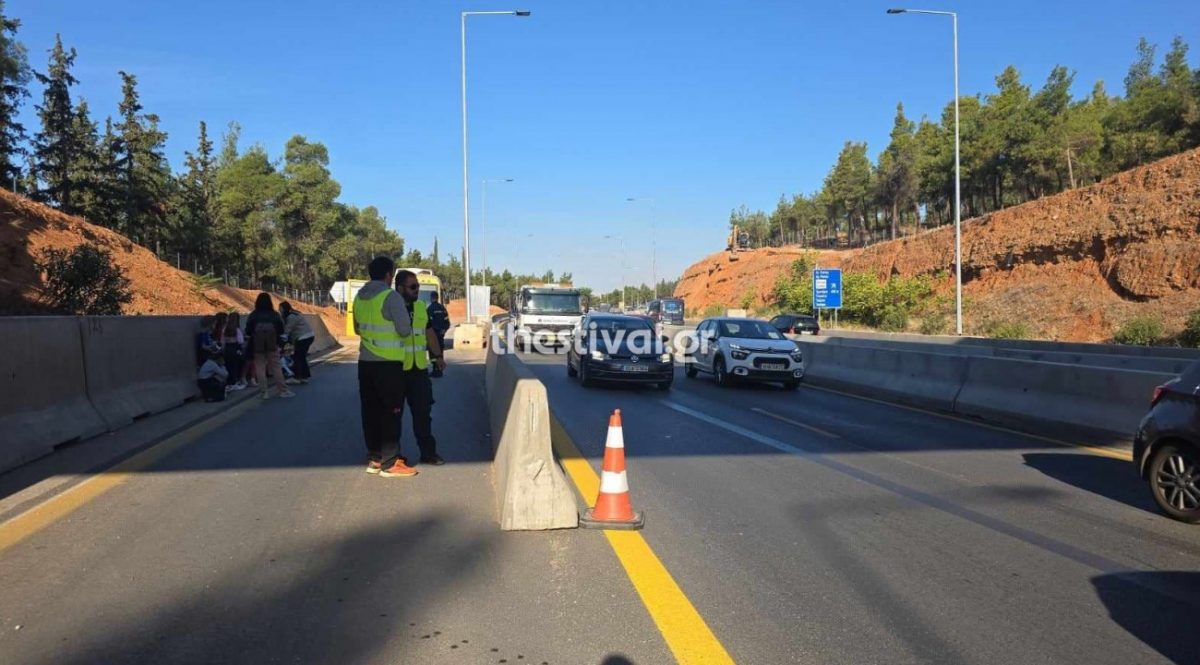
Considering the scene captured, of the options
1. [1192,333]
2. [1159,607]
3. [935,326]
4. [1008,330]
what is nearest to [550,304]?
[1192,333]

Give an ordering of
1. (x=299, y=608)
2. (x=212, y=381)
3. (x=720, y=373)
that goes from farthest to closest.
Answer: (x=720, y=373)
(x=212, y=381)
(x=299, y=608)

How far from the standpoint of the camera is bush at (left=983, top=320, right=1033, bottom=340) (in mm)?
39122

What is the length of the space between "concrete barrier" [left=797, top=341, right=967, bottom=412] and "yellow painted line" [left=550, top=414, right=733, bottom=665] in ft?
30.8

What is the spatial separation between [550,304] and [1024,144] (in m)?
44.7

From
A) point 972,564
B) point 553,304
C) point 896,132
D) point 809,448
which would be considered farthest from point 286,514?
point 896,132

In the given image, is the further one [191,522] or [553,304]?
[553,304]

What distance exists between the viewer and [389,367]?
24.3ft

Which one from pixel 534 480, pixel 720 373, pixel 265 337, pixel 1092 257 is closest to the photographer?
pixel 534 480

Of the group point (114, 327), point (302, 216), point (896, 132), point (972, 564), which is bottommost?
point (972, 564)

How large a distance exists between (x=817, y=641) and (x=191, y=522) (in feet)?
15.1

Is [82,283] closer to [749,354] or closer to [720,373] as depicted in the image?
[720,373]

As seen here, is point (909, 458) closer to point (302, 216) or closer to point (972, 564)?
point (972, 564)

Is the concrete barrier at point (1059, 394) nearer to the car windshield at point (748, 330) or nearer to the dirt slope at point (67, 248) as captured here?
the car windshield at point (748, 330)

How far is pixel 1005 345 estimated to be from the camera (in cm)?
2928
